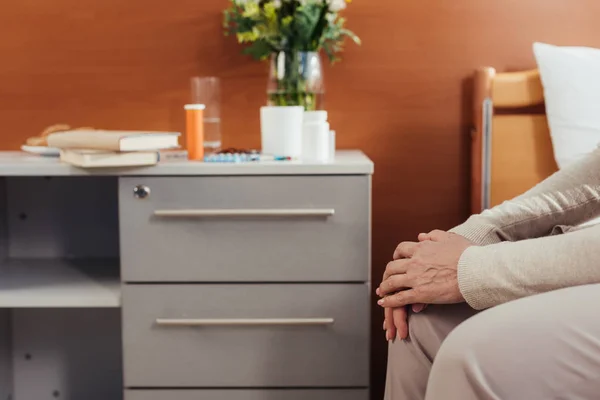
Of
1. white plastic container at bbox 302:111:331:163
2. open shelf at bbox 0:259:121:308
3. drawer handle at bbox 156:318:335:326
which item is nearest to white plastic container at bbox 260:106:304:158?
white plastic container at bbox 302:111:331:163

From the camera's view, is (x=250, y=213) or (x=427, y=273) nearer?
(x=427, y=273)

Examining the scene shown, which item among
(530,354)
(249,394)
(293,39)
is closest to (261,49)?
(293,39)

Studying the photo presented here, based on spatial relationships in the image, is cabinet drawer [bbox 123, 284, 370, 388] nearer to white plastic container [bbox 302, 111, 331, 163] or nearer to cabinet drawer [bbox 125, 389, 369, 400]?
cabinet drawer [bbox 125, 389, 369, 400]

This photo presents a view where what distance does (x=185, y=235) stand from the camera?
5.38 ft

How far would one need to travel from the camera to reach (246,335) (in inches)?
65.2

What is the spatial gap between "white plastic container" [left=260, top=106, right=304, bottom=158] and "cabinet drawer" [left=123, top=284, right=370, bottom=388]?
1.03 feet

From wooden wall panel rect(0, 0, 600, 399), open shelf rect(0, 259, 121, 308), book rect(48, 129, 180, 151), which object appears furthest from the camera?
wooden wall panel rect(0, 0, 600, 399)

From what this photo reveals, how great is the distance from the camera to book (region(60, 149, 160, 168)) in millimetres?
1570

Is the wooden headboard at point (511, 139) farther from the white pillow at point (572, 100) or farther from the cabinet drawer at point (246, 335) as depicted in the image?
the cabinet drawer at point (246, 335)

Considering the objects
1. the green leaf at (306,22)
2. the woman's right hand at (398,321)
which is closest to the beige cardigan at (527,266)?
the woman's right hand at (398,321)

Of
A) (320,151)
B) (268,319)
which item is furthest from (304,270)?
(320,151)

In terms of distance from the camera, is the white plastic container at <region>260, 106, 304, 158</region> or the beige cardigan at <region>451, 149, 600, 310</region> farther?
the white plastic container at <region>260, 106, 304, 158</region>

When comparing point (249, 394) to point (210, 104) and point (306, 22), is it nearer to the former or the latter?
point (210, 104)

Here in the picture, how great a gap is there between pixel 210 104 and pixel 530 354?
3.82 ft
